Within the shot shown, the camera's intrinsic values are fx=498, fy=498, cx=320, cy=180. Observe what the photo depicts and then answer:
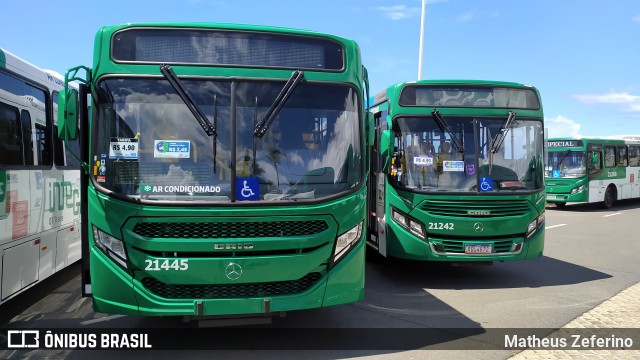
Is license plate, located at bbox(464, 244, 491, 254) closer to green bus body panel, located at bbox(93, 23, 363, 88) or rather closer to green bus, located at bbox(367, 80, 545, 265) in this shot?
green bus, located at bbox(367, 80, 545, 265)

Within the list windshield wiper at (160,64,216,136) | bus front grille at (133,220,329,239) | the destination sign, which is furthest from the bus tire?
windshield wiper at (160,64,216,136)

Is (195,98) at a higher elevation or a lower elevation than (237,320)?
higher

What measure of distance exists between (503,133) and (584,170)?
14040mm

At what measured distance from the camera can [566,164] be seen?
65.9ft

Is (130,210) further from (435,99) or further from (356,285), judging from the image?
(435,99)

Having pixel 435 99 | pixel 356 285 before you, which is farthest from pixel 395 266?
pixel 356 285

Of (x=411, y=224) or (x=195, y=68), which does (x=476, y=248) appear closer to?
(x=411, y=224)

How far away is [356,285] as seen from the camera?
4855 mm

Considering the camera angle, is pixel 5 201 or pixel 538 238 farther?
pixel 538 238

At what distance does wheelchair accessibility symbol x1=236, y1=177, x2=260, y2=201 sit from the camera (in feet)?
14.6

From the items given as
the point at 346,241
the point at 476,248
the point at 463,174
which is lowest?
the point at 476,248

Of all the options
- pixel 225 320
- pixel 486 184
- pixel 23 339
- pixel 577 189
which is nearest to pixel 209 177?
pixel 225 320

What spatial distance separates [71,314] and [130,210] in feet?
8.67

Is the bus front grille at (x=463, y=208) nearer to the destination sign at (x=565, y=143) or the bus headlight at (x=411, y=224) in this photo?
the bus headlight at (x=411, y=224)
